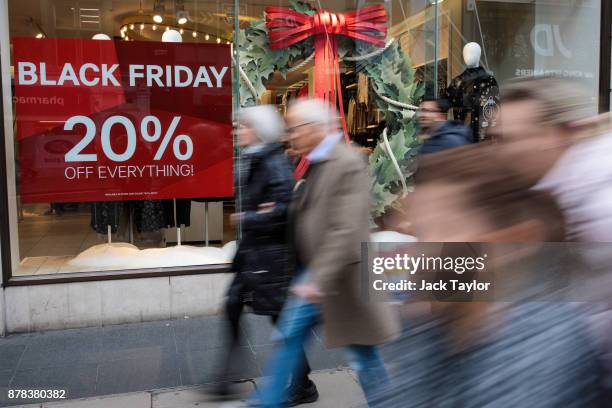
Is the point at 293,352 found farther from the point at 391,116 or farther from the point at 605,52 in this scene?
the point at 605,52

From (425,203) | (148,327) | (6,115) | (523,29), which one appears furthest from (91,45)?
(523,29)

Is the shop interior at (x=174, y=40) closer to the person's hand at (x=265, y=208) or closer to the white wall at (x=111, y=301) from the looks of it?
the white wall at (x=111, y=301)

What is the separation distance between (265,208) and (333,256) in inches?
28.6

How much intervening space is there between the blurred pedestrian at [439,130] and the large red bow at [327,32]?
2079 millimetres

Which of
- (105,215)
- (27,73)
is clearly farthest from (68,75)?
(105,215)

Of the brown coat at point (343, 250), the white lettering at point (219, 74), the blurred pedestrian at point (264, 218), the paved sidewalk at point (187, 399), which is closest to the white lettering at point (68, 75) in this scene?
the white lettering at point (219, 74)

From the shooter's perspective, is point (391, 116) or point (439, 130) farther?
point (391, 116)

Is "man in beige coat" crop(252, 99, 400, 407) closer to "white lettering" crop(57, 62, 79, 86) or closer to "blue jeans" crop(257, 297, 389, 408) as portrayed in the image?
"blue jeans" crop(257, 297, 389, 408)

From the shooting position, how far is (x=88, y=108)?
16.9 ft

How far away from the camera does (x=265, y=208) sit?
3100 mm

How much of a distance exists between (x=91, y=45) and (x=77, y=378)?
2.96m

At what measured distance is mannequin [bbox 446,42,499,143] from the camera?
20.6 ft

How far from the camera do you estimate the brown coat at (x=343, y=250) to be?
2.53m

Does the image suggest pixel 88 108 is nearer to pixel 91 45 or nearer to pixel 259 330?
pixel 91 45
